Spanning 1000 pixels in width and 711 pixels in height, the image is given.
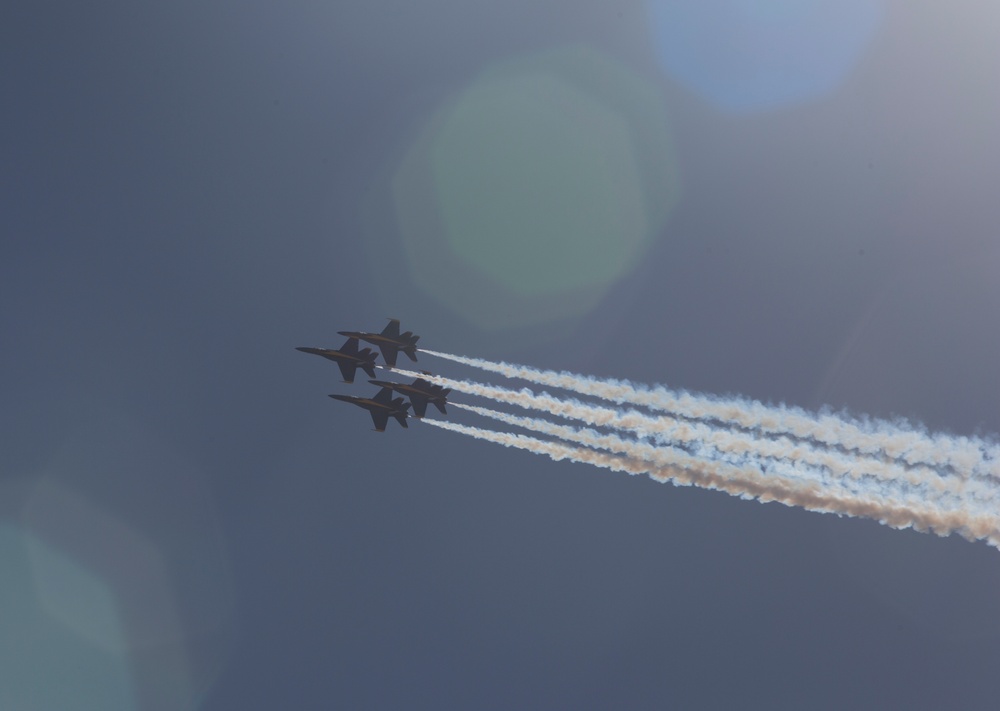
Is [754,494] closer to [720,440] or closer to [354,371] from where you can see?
[720,440]

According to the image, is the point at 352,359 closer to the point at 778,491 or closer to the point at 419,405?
the point at 419,405

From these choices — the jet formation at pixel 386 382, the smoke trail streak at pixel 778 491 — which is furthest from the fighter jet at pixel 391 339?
the smoke trail streak at pixel 778 491

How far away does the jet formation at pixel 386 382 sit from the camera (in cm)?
7056

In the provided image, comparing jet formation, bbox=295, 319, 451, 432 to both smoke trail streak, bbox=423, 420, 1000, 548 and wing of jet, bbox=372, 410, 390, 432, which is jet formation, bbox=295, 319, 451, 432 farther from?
smoke trail streak, bbox=423, 420, 1000, 548

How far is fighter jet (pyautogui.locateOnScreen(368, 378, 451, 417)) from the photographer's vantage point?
7025 centimetres

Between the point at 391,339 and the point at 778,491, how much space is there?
34.3 metres

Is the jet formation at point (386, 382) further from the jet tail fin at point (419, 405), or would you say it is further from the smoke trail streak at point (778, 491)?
the smoke trail streak at point (778, 491)

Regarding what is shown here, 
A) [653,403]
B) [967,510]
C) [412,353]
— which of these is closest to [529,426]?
[653,403]

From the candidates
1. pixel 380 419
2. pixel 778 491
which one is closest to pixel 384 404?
pixel 380 419

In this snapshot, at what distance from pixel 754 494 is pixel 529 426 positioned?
17950mm

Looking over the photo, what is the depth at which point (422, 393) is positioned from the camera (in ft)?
230

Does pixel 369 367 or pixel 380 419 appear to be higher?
pixel 369 367

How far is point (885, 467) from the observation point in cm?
5144

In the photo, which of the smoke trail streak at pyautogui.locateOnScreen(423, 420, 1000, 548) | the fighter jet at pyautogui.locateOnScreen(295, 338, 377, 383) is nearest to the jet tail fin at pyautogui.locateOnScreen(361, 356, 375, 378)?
the fighter jet at pyautogui.locateOnScreen(295, 338, 377, 383)
